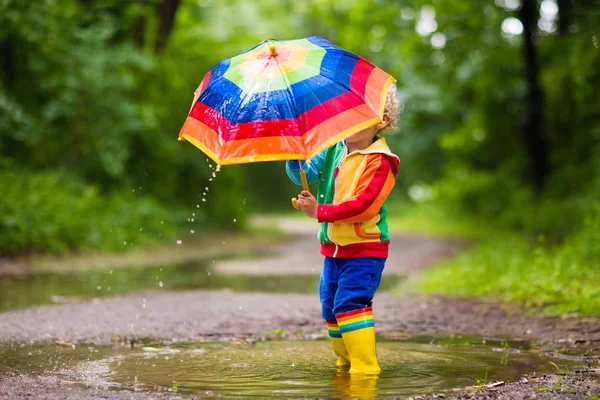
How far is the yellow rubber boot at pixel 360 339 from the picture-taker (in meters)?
4.59

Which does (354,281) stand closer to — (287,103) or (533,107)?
(287,103)

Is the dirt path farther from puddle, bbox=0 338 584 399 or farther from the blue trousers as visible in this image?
the blue trousers

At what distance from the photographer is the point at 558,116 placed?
16578 millimetres

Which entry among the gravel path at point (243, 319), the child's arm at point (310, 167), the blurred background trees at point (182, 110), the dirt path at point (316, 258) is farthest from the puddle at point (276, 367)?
the dirt path at point (316, 258)

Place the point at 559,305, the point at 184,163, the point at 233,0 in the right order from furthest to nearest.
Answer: the point at 233,0
the point at 184,163
the point at 559,305

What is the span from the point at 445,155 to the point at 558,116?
34.4 feet

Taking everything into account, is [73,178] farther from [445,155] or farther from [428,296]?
[445,155]

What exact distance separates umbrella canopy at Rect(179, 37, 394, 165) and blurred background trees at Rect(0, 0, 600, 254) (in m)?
6.22

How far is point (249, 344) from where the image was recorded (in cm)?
583

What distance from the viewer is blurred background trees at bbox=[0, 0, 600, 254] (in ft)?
42.9

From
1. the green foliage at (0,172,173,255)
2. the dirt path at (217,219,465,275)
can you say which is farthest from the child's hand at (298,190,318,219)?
the green foliage at (0,172,173,255)

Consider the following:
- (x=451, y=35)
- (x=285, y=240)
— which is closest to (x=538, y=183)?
(x=451, y=35)

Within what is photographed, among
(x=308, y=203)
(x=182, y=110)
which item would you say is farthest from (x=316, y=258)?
(x=308, y=203)

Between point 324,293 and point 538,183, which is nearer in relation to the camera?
point 324,293
